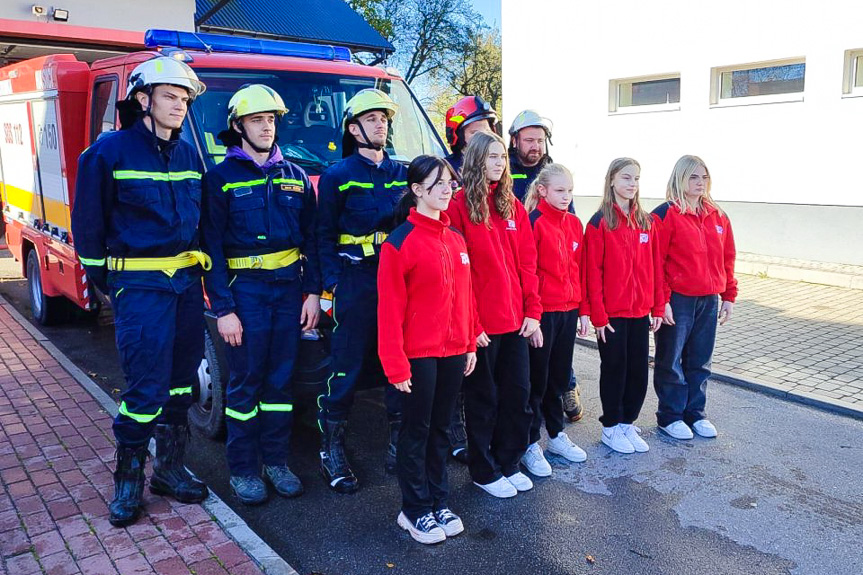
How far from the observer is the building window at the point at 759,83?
10.2m

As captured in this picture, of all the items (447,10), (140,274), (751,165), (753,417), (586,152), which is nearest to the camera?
(140,274)

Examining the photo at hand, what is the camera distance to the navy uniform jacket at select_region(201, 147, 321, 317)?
3951mm

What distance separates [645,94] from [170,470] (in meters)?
10.6

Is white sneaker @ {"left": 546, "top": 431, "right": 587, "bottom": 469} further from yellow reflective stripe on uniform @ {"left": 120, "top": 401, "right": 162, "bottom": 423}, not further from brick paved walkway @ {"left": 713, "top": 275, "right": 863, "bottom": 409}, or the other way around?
yellow reflective stripe on uniform @ {"left": 120, "top": 401, "right": 162, "bottom": 423}

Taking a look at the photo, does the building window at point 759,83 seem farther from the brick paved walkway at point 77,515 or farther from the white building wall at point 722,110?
the brick paved walkway at point 77,515

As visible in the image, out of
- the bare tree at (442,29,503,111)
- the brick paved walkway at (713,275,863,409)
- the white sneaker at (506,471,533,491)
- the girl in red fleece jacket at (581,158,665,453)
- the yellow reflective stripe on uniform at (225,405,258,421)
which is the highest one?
the bare tree at (442,29,503,111)

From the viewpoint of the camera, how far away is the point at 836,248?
Result: 32.5 ft

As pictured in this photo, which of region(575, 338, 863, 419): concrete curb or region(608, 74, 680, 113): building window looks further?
region(608, 74, 680, 113): building window

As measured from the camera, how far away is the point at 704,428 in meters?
5.10

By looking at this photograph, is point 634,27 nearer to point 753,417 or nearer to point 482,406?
point 753,417

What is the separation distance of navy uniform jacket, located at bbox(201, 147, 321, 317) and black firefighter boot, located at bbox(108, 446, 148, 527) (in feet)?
2.79

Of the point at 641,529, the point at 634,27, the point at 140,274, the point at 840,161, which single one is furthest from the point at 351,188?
the point at 634,27

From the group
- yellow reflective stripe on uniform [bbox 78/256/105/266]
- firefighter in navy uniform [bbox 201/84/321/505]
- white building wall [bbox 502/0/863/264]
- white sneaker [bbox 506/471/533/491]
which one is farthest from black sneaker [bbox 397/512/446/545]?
white building wall [bbox 502/0/863/264]

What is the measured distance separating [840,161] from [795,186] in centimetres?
66
